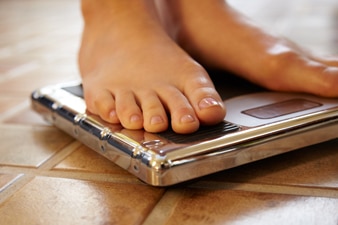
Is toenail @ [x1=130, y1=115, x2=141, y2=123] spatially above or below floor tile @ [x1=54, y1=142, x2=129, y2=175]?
above

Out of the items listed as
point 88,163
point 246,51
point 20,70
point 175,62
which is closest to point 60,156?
point 88,163

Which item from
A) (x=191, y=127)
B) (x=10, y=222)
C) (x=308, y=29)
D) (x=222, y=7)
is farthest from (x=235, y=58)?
(x=308, y=29)

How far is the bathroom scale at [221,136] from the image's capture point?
515 millimetres

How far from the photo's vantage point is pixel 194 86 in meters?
0.62

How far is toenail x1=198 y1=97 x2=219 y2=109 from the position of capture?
581mm

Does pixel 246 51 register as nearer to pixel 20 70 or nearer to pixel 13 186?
pixel 13 186

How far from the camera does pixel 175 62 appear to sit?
668 mm

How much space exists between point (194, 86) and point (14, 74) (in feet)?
2.12

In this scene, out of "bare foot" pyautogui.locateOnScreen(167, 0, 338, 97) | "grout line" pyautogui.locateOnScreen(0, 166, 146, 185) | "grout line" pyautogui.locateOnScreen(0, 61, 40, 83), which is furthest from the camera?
"grout line" pyautogui.locateOnScreen(0, 61, 40, 83)

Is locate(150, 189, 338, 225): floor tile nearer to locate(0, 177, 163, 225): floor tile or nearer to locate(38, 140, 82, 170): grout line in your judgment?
locate(0, 177, 163, 225): floor tile

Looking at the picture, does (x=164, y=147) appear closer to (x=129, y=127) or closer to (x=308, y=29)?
(x=129, y=127)

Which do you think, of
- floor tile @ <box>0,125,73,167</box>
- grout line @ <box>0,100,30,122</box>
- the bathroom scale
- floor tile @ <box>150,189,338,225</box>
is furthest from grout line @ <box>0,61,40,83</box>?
floor tile @ <box>150,189,338,225</box>

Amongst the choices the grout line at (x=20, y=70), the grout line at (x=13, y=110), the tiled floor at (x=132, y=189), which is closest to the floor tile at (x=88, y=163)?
the tiled floor at (x=132, y=189)

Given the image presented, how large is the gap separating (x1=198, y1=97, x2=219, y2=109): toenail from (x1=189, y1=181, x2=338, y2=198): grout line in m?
0.08
